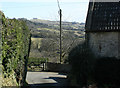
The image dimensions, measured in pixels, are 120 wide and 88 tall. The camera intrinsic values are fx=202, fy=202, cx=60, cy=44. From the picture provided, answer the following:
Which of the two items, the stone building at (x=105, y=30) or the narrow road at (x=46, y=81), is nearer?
the stone building at (x=105, y=30)

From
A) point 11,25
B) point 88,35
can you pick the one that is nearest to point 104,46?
point 88,35

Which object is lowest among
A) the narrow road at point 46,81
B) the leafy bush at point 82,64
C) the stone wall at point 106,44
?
the narrow road at point 46,81

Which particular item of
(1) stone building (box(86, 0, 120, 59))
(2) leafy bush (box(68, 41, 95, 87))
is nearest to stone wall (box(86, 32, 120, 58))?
(1) stone building (box(86, 0, 120, 59))

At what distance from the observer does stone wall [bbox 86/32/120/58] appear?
43.9 feet

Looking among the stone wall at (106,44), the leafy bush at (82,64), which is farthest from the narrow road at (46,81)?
the stone wall at (106,44)

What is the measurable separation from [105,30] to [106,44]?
957 mm

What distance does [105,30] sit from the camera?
13617mm

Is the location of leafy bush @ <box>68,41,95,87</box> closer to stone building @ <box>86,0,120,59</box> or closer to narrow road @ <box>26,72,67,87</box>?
stone building @ <box>86,0,120,59</box>

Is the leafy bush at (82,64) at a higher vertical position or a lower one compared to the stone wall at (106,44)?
lower

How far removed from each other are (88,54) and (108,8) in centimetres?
378

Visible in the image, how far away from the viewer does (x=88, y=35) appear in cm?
1542

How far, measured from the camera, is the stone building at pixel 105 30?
44.1 ft

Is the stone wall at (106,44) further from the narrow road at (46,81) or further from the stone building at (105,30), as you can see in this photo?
the narrow road at (46,81)

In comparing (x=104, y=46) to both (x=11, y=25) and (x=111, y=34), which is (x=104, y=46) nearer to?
(x=111, y=34)
